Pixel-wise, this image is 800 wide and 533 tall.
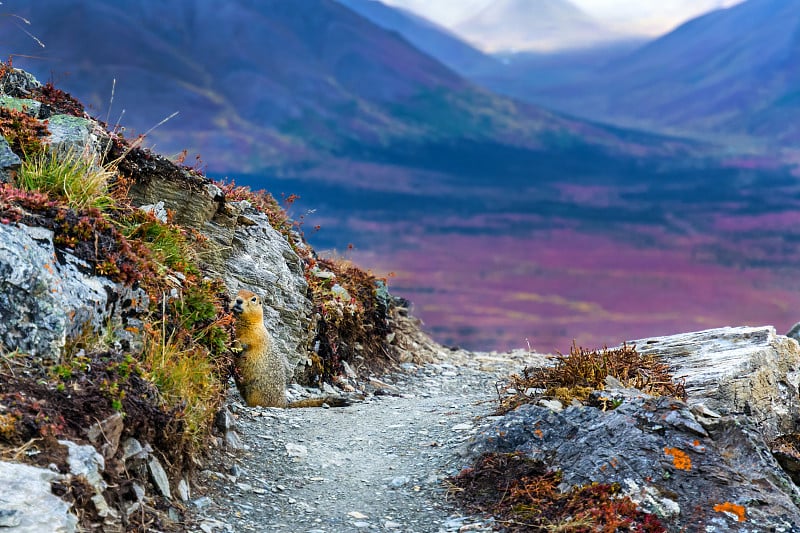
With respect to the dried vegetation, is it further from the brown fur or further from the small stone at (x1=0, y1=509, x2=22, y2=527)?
the small stone at (x1=0, y1=509, x2=22, y2=527)

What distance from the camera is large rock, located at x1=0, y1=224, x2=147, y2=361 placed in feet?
25.1

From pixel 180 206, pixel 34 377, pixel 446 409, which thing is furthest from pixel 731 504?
pixel 180 206

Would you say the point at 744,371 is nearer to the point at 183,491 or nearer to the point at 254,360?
the point at 254,360

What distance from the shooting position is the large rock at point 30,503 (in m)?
5.83

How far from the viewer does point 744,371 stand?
1135cm

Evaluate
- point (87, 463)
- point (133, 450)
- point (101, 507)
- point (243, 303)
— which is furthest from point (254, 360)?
point (101, 507)

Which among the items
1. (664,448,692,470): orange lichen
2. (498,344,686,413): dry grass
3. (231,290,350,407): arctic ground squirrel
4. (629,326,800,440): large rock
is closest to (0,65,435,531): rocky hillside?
(231,290,350,407): arctic ground squirrel

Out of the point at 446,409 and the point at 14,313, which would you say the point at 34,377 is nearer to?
the point at 14,313

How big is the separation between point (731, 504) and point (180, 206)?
9969 mm

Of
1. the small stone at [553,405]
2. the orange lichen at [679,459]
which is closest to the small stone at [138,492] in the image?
the small stone at [553,405]

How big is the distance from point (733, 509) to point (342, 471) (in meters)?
4.72

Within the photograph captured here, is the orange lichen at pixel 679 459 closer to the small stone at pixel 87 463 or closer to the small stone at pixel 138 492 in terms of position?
the small stone at pixel 138 492

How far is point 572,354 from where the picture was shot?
10.4 metres

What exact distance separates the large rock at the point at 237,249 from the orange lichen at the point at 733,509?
8093 millimetres
